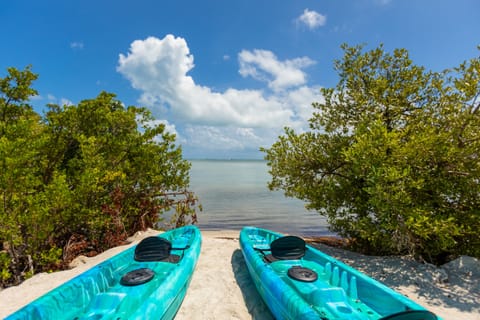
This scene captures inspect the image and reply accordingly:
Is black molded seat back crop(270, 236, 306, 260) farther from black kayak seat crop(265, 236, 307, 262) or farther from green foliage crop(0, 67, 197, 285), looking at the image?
green foliage crop(0, 67, 197, 285)

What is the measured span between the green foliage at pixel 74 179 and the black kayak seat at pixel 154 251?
2462 millimetres

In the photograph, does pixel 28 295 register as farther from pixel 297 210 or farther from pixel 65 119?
pixel 297 210

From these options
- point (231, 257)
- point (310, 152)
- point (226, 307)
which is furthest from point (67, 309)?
point (310, 152)

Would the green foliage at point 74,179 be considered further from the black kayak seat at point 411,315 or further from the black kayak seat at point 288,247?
the black kayak seat at point 411,315

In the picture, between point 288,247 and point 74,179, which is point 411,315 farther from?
point 74,179

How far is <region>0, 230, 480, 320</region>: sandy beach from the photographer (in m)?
4.23

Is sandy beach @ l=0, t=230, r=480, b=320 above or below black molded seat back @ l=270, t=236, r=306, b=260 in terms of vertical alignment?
below

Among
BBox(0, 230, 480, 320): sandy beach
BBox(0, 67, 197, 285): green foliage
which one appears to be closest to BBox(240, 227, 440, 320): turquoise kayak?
BBox(0, 230, 480, 320): sandy beach

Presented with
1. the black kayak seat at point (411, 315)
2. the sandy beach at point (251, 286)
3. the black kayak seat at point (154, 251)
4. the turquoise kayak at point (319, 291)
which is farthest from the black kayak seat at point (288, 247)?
the black kayak seat at point (411, 315)

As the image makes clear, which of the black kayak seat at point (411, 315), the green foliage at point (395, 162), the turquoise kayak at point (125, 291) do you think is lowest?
the turquoise kayak at point (125, 291)

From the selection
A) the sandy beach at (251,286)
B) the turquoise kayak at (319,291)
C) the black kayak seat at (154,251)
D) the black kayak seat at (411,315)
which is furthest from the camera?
the black kayak seat at (154,251)

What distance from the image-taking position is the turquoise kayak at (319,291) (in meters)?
3.21

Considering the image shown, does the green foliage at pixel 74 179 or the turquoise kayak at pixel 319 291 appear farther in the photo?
the green foliage at pixel 74 179

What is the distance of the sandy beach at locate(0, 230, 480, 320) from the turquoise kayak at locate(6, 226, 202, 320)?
620 mm
